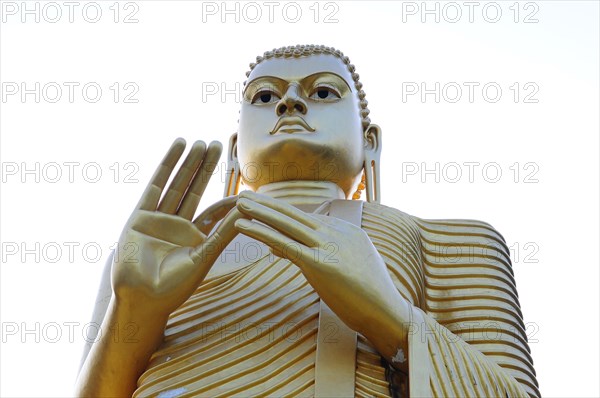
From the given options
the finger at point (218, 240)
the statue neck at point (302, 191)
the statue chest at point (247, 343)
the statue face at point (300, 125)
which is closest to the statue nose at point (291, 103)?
the statue face at point (300, 125)

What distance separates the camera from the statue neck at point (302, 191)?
207 inches

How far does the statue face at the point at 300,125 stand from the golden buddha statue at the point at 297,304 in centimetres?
27

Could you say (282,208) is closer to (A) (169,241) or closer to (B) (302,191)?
(A) (169,241)

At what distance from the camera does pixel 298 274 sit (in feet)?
15.0

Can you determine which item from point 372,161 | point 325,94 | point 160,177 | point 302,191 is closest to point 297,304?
point 160,177

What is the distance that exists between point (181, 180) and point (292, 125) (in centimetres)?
110

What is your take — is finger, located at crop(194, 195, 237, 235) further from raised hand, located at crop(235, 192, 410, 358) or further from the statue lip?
the statue lip

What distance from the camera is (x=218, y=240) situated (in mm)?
4133

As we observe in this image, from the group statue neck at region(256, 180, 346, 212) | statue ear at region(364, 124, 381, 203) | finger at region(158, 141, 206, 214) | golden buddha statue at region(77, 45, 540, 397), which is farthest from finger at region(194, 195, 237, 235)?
statue ear at region(364, 124, 381, 203)

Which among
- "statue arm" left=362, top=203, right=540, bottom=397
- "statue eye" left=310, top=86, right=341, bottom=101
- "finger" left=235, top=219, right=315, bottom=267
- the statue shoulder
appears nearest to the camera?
"finger" left=235, top=219, right=315, bottom=267

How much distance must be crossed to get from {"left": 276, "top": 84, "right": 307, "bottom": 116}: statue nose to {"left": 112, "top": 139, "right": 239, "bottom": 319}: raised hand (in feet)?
3.53

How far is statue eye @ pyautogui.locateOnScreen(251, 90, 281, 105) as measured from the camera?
549 cm

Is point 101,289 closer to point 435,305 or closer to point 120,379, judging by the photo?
point 120,379

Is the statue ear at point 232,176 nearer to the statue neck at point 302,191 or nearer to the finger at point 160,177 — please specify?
the statue neck at point 302,191
